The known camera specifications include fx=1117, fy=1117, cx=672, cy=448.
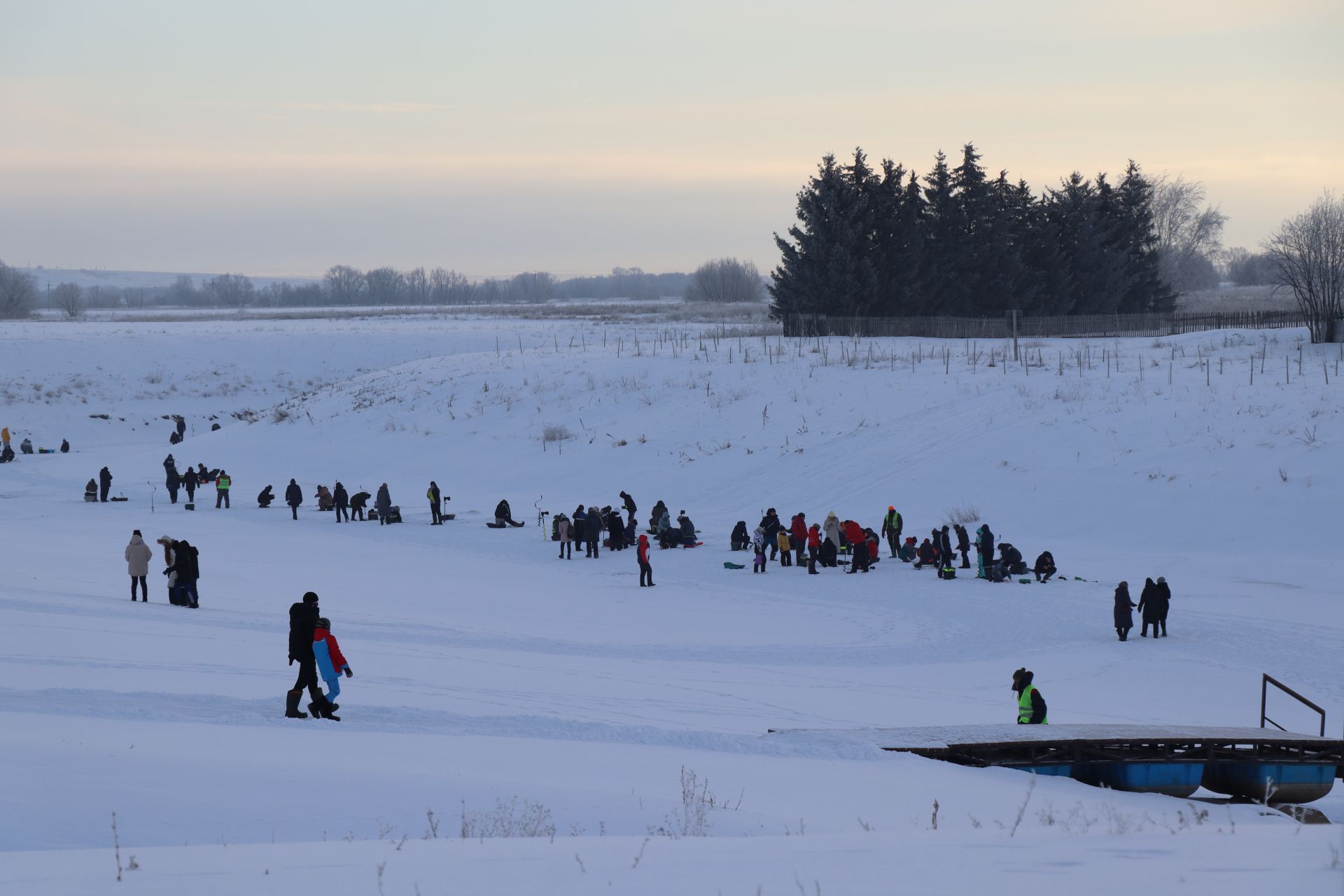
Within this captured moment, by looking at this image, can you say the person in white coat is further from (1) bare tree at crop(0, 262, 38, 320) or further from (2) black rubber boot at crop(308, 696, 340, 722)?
(1) bare tree at crop(0, 262, 38, 320)

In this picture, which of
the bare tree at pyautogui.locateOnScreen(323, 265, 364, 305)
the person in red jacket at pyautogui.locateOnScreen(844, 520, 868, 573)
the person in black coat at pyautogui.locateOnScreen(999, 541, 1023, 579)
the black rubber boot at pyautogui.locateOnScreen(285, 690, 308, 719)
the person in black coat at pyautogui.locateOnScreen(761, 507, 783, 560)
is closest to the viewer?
the black rubber boot at pyautogui.locateOnScreen(285, 690, 308, 719)

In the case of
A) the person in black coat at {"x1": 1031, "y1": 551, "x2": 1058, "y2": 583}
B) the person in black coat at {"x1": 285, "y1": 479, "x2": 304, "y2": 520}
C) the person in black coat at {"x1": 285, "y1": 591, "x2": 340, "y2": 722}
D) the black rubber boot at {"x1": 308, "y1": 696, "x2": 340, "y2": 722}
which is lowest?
the person in black coat at {"x1": 1031, "y1": 551, "x2": 1058, "y2": 583}

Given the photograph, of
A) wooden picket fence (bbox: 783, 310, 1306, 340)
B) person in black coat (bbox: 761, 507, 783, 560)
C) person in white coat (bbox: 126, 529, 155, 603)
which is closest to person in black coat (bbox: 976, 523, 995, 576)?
person in black coat (bbox: 761, 507, 783, 560)

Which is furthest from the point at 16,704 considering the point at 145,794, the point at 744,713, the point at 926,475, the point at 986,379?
the point at 986,379

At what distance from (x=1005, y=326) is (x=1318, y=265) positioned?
12.4 meters

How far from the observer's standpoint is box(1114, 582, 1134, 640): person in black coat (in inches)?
635

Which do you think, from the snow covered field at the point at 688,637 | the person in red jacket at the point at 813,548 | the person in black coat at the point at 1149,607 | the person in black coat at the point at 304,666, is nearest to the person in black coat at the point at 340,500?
the snow covered field at the point at 688,637

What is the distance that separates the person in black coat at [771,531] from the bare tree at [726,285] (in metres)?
122

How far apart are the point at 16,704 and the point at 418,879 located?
240 inches

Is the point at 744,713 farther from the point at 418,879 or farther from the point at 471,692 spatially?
the point at 418,879

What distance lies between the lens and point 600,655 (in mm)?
15320

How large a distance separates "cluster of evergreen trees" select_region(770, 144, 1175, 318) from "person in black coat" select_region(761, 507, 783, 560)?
29.3 meters

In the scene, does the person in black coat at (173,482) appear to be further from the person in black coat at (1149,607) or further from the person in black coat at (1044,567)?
the person in black coat at (1149,607)

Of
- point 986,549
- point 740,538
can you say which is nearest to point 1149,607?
point 986,549
